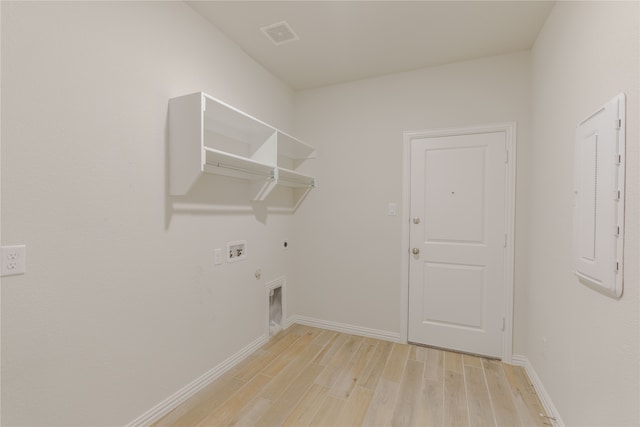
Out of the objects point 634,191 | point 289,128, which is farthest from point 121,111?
point 634,191

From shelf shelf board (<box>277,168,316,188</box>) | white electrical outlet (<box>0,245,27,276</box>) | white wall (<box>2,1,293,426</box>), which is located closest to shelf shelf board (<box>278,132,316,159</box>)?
shelf shelf board (<box>277,168,316,188</box>)

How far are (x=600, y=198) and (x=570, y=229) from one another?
0.40m

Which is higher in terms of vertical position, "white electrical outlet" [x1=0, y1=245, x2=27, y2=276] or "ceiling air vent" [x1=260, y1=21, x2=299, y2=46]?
"ceiling air vent" [x1=260, y1=21, x2=299, y2=46]

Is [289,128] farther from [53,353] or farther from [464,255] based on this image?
[53,353]

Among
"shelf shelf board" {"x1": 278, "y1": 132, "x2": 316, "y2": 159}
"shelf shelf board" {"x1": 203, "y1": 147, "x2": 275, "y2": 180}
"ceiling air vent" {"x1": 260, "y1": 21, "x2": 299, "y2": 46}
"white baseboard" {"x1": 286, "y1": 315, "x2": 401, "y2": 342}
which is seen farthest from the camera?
"white baseboard" {"x1": 286, "y1": 315, "x2": 401, "y2": 342}

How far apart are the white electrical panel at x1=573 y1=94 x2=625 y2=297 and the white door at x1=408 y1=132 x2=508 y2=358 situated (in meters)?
0.99

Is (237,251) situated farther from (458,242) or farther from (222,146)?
(458,242)

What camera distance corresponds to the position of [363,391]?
2039 mm

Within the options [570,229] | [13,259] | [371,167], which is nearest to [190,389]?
[13,259]

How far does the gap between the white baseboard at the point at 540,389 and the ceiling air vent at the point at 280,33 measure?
3.16m

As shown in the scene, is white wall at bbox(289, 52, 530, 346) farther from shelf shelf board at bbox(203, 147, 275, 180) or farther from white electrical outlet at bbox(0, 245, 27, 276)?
white electrical outlet at bbox(0, 245, 27, 276)

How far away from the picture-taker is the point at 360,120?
118 inches

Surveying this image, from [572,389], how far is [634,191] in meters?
1.15

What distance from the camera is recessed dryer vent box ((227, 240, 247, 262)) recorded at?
2322mm
